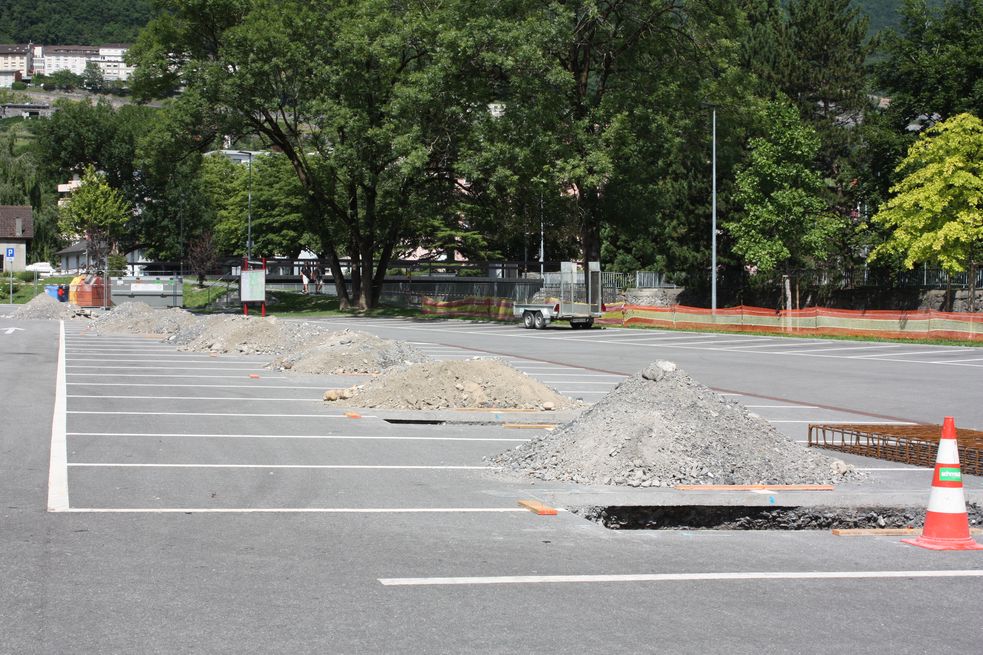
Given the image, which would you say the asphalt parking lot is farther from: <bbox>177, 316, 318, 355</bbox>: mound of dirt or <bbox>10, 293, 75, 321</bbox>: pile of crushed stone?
<bbox>10, 293, 75, 321</bbox>: pile of crushed stone

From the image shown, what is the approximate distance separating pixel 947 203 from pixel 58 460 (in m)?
41.3

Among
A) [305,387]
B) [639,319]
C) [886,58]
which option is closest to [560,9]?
[639,319]

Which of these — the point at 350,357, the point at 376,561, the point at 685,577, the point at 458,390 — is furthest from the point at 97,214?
the point at 685,577

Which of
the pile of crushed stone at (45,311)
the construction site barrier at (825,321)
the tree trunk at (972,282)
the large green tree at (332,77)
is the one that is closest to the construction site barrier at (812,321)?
the construction site barrier at (825,321)

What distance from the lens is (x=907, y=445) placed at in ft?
40.6

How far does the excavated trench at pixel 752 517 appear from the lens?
898 cm

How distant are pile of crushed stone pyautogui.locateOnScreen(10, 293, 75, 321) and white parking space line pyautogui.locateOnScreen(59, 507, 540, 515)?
1885 inches

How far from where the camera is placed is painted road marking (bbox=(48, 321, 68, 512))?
902cm

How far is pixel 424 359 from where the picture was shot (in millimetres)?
22812

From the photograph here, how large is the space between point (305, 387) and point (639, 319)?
33269mm

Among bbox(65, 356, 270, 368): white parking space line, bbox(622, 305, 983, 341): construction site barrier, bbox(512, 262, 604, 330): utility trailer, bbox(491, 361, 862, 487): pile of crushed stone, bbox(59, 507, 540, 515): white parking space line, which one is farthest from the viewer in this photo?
bbox(512, 262, 604, 330): utility trailer

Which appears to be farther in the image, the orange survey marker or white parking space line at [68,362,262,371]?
white parking space line at [68,362,262,371]

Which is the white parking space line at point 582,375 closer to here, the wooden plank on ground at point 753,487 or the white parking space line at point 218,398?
the white parking space line at point 218,398

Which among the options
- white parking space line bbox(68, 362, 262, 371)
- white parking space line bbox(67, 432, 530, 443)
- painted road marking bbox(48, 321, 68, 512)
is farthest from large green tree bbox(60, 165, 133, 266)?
white parking space line bbox(67, 432, 530, 443)
